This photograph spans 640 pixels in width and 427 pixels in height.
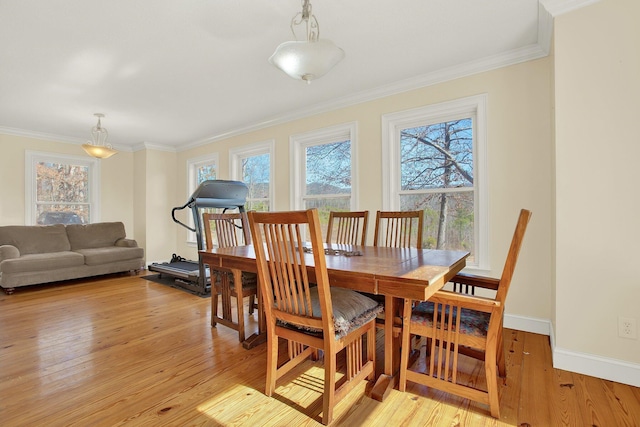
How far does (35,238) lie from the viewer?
4719mm

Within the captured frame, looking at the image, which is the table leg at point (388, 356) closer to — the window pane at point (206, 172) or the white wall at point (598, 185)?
the white wall at point (598, 185)

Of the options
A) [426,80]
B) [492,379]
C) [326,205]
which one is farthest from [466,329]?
[326,205]

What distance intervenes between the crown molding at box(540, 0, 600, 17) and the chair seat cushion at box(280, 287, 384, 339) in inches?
89.5

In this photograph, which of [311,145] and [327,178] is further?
[311,145]

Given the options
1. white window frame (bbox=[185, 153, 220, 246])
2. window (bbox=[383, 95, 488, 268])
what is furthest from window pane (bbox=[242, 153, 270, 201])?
window (bbox=[383, 95, 488, 268])

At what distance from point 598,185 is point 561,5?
1.21m

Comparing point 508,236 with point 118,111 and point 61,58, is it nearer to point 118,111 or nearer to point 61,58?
point 61,58

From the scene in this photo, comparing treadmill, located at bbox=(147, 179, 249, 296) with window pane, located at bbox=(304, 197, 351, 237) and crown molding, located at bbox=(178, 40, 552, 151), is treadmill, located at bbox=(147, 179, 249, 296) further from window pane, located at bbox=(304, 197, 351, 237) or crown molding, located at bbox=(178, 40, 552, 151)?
crown molding, located at bbox=(178, 40, 552, 151)

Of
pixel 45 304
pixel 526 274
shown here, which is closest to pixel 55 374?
pixel 45 304

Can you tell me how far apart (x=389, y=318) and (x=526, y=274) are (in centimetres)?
162

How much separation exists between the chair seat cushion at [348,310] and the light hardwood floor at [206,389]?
42cm

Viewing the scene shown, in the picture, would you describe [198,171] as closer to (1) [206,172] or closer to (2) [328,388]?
(1) [206,172]

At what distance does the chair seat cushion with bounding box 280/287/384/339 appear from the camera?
1.60 meters

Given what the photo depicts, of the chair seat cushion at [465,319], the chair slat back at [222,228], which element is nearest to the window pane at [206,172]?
the chair slat back at [222,228]
